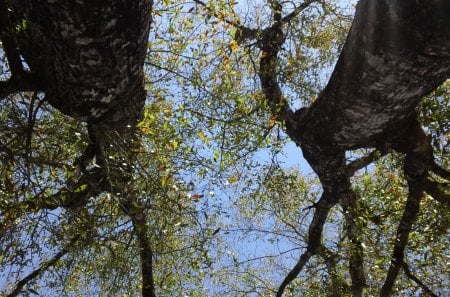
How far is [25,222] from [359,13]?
11.5 feet

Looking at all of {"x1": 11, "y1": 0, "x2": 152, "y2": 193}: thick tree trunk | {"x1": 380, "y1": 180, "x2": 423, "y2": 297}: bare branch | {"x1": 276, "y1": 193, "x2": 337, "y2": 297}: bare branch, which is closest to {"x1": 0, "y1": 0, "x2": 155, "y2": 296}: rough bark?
{"x1": 11, "y1": 0, "x2": 152, "y2": 193}: thick tree trunk

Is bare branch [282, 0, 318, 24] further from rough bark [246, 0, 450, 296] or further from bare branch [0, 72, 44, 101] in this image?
bare branch [0, 72, 44, 101]

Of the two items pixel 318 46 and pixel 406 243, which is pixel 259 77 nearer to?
pixel 318 46

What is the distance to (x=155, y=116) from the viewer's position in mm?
3555

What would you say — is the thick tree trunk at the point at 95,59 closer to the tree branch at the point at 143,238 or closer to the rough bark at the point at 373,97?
the tree branch at the point at 143,238

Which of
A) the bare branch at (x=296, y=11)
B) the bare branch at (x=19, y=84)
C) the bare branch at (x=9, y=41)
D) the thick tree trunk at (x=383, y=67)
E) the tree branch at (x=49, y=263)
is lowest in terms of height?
the tree branch at (x=49, y=263)

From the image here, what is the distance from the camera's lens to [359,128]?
147 inches

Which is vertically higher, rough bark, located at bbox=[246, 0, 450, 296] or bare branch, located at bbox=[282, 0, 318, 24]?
bare branch, located at bbox=[282, 0, 318, 24]

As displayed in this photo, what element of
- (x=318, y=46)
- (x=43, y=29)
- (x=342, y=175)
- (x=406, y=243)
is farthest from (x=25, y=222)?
(x=318, y=46)

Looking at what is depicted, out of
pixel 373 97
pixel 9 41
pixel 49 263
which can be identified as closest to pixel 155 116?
pixel 9 41

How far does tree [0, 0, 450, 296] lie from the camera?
8.56 feet

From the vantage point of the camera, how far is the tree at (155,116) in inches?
103

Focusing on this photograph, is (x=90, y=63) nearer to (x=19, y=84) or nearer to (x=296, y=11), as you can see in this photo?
(x=19, y=84)

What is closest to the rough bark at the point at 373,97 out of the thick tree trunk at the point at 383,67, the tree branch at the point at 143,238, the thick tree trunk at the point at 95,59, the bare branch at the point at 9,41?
the thick tree trunk at the point at 383,67
